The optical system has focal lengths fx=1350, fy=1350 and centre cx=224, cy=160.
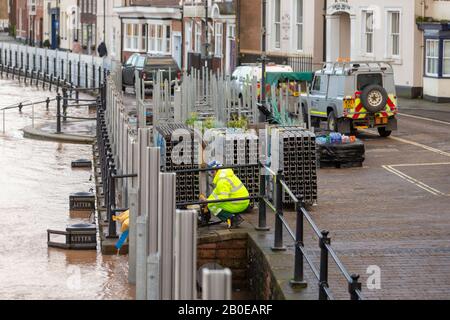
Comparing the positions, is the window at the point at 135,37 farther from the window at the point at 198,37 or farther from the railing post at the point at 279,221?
the railing post at the point at 279,221

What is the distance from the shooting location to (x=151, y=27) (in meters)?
77.1

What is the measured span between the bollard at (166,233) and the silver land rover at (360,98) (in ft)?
60.5

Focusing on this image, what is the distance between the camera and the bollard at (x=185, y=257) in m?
12.4

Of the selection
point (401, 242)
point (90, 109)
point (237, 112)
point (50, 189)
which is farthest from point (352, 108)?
point (90, 109)

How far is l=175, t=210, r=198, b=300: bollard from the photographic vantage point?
12.4 meters

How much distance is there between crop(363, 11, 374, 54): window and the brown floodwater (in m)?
15.3

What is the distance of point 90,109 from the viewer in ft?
163

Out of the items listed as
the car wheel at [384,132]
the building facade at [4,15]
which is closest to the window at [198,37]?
the car wheel at [384,132]

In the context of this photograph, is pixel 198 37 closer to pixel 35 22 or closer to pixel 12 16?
pixel 35 22

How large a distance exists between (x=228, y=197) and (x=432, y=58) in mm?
27873
